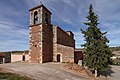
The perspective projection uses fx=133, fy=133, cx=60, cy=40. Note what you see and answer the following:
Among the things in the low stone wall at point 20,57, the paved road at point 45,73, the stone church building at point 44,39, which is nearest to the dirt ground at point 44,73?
the paved road at point 45,73

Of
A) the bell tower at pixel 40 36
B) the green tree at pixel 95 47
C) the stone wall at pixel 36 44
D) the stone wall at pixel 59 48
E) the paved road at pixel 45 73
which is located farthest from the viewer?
the stone wall at pixel 59 48

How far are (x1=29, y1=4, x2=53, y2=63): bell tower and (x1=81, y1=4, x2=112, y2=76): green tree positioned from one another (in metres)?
6.59

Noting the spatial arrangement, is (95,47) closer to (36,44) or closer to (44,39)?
(44,39)

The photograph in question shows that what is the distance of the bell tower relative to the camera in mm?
21641

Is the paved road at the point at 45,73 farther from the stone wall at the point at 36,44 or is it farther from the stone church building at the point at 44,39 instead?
the stone church building at the point at 44,39

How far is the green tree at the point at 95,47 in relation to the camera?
61.5 feet

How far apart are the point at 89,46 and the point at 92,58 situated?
71.0 inches

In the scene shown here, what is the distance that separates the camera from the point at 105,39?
1962cm

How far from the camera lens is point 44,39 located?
22.5 m

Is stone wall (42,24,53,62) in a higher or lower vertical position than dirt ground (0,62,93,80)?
higher

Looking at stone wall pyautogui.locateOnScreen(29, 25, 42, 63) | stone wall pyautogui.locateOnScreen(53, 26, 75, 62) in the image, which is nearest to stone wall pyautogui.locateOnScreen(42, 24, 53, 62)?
stone wall pyautogui.locateOnScreen(29, 25, 42, 63)

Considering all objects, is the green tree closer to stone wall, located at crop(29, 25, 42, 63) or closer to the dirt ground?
the dirt ground

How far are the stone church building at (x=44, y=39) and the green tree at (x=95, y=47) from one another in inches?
248

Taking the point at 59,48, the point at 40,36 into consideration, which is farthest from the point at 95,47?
the point at 40,36
